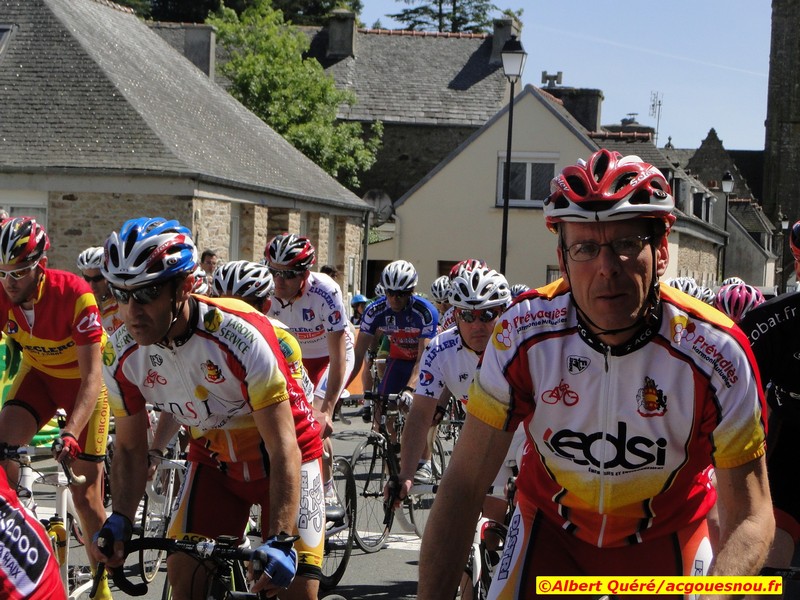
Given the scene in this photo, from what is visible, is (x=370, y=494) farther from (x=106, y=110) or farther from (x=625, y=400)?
(x=106, y=110)

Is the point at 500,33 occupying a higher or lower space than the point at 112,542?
higher

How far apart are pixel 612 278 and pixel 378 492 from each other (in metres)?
6.49

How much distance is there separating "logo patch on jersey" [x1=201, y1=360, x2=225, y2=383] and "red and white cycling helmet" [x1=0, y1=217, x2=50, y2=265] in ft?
7.36

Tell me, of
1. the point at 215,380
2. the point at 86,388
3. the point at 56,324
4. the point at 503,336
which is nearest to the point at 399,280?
the point at 56,324

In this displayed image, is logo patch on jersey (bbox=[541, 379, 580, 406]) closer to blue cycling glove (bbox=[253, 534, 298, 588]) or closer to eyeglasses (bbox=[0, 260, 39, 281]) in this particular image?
blue cycling glove (bbox=[253, 534, 298, 588])

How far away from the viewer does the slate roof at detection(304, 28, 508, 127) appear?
1999 inches

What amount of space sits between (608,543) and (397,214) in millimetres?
39400

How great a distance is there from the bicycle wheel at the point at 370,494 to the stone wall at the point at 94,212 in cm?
1457

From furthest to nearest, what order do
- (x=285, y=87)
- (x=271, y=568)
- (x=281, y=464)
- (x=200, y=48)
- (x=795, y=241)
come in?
(x=285, y=87) → (x=200, y=48) → (x=795, y=241) → (x=281, y=464) → (x=271, y=568)

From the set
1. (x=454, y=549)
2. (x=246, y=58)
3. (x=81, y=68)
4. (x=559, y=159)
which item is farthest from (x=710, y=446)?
(x=246, y=58)

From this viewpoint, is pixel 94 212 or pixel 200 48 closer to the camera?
pixel 94 212

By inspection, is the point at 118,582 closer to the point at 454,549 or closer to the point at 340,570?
the point at 454,549

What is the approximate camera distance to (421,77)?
52.3m

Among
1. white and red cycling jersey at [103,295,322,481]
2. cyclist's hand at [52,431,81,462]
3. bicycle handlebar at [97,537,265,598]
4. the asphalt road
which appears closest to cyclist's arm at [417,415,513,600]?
bicycle handlebar at [97,537,265,598]
